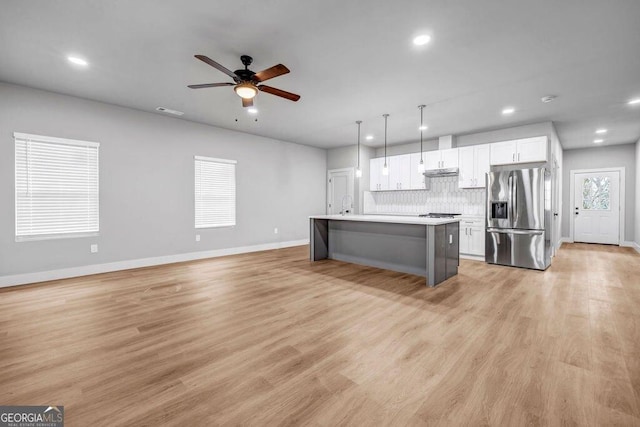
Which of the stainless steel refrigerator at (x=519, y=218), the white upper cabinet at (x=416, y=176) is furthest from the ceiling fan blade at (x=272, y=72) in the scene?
the white upper cabinet at (x=416, y=176)

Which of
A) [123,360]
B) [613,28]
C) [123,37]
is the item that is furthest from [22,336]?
[613,28]

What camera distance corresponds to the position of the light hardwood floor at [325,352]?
1.64m

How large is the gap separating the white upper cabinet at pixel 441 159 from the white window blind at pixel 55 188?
6.78 meters

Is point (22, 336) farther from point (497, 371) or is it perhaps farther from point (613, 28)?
point (613, 28)

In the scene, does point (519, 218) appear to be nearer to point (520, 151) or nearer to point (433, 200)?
point (520, 151)

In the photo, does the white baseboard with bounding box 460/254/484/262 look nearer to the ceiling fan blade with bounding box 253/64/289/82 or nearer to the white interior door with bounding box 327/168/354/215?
the white interior door with bounding box 327/168/354/215

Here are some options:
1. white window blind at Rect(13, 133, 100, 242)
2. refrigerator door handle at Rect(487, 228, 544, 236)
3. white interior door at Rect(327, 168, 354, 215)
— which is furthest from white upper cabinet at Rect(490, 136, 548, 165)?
white window blind at Rect(13, 133, 100, 242)

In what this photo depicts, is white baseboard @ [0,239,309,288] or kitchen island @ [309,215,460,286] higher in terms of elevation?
kitchen island @ [309,215,460,286]

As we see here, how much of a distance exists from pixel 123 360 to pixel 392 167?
6.89 meters

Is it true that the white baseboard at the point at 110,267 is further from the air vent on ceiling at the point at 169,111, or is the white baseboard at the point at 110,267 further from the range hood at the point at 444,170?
the range hood at the point at 444,170

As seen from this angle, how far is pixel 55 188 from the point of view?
4438 millimetres

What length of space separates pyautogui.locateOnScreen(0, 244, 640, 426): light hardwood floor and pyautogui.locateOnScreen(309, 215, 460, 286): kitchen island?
51 cm

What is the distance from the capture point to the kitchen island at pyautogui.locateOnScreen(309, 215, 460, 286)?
13.4ft

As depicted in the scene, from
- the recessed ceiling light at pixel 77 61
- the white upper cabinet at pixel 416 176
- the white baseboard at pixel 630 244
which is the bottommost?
the white baseboard at pixel 630 244
